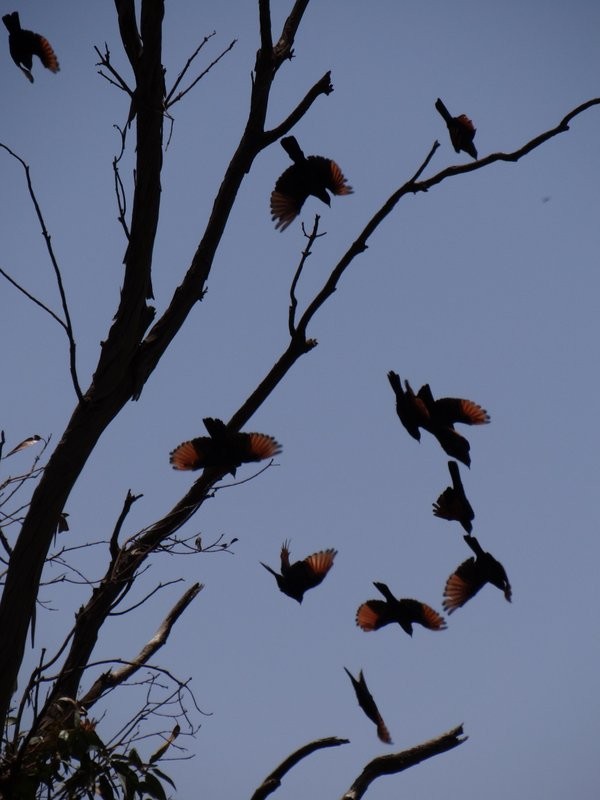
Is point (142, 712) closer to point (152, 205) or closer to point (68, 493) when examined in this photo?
point (68, 493)

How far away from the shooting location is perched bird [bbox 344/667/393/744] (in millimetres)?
2250

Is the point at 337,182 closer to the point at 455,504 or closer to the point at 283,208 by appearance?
the point at 283,208

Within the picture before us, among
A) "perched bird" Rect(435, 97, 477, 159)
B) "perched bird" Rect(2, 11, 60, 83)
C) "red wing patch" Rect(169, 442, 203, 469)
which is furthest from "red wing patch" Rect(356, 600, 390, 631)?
"perched bird" Rect(2, 11, 60, 83)

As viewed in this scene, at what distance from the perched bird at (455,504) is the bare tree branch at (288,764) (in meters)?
0.63

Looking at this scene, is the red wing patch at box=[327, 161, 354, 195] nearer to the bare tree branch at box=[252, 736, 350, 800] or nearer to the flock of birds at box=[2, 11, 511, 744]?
the flock of birds at box=[2, 11, 511, 744]

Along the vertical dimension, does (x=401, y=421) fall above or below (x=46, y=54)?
below

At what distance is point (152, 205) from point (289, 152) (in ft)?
2.16

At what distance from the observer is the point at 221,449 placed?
6.90 feet

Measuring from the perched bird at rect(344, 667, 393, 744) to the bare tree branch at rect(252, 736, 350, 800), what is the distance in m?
0.19

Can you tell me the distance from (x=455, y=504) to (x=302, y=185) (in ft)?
3.29

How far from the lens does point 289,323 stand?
197 centimetres

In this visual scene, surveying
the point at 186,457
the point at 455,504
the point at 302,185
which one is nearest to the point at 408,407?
the point at 455,504

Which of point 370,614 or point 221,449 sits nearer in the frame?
point 221,449

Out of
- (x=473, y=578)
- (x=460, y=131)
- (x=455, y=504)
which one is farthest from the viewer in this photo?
(x=460, y=131)
